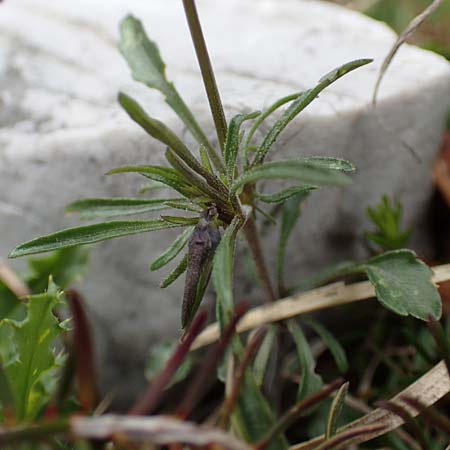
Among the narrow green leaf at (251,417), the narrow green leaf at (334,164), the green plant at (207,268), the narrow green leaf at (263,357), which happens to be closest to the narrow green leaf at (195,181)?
the green plant at (207,268)

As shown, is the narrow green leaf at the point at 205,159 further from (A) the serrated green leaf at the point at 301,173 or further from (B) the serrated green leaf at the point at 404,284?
(B) the serrated green leaf at the point at 404,284

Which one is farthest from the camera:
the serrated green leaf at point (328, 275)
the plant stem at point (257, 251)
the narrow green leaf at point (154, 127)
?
the serrated green leaf at point (328, 275)

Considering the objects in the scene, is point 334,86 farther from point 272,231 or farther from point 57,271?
point 57,271

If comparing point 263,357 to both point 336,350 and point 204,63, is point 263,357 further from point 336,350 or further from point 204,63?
point 204,63

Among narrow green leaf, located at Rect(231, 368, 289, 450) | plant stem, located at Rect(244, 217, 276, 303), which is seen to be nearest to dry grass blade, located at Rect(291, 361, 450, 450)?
narrow green leaf, located at Rect(231, 368, 289, 450)

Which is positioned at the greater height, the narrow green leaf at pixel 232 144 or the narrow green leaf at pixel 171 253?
the narrow green leaf at pixel 232 144

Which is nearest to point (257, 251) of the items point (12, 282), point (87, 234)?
point (87, 234)
